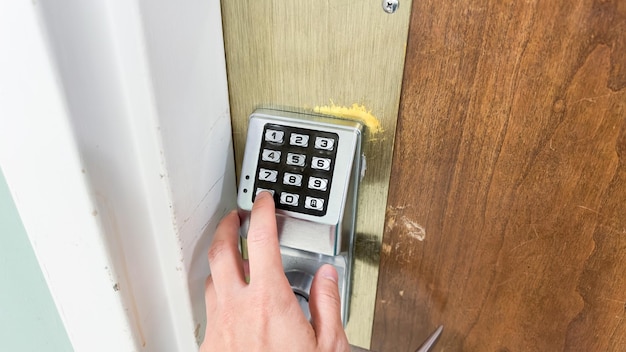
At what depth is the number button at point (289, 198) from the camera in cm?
→ 43

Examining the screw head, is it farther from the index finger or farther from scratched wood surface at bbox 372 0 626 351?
the index finger

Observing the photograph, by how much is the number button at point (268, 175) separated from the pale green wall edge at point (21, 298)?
19cm

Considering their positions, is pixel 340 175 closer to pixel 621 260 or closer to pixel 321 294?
pixel 321 294

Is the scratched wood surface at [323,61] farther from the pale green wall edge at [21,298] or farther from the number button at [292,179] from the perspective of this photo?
the pale green wall edge at [21,298]

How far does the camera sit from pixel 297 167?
1.39 feet

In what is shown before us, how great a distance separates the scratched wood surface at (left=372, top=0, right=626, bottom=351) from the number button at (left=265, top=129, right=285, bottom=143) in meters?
0.09

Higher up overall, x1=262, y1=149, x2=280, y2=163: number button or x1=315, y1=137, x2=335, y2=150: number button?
x1=315, y1=137, x2=335, y2=150: number button

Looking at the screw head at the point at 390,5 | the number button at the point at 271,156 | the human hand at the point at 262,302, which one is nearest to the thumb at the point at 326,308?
the human hand at the point at 262,302

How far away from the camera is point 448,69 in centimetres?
38

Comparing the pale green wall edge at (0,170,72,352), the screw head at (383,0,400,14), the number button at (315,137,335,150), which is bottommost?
the pale green wall edge at (0,170,72,352)

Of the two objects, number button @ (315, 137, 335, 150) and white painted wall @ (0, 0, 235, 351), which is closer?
white painted wall @ (0, 0, 235, 351)

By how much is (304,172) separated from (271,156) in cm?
3

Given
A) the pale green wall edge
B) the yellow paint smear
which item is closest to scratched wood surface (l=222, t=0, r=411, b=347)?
the yellow paint smear

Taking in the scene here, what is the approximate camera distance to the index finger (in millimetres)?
419
